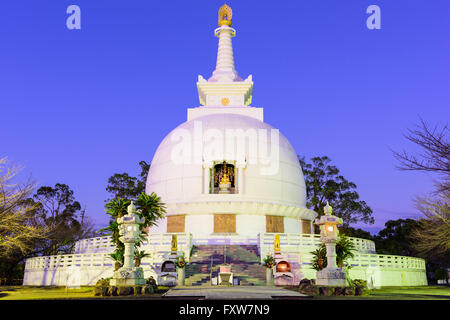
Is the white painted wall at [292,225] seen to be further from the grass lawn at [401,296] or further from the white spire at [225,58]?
the white spire at [225,58]

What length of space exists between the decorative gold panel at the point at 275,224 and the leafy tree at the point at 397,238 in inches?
724

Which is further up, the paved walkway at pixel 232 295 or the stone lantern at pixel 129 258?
the stone lantern at pixel 129 258

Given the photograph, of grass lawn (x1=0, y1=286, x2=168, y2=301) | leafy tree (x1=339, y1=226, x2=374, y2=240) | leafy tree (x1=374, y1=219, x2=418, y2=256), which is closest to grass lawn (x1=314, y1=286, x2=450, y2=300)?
grass lawn (x1=0, y1=286, x2=168, y2=301)

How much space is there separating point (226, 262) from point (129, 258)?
8.40 m

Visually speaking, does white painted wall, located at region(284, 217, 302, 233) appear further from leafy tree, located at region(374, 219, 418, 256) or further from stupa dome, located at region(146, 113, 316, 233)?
leafy tree, located at region(374, 219, 418, 256)

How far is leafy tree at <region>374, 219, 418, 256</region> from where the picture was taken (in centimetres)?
4756

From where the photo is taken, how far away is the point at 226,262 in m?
25.2

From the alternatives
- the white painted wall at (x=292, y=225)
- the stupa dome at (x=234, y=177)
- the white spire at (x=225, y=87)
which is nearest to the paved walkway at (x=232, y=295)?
the stupa dome at (x=234, y=177)

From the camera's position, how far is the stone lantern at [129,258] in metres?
17.3

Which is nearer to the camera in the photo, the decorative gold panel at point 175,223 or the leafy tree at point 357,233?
the decorative gold panel at point 175,223

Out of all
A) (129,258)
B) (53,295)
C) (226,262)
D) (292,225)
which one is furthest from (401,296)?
(292,225)

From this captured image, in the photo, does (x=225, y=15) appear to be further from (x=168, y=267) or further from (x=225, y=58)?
(x=168, y=267)

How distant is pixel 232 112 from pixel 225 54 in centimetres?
941

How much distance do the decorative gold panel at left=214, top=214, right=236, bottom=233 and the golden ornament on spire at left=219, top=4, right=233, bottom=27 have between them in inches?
990
